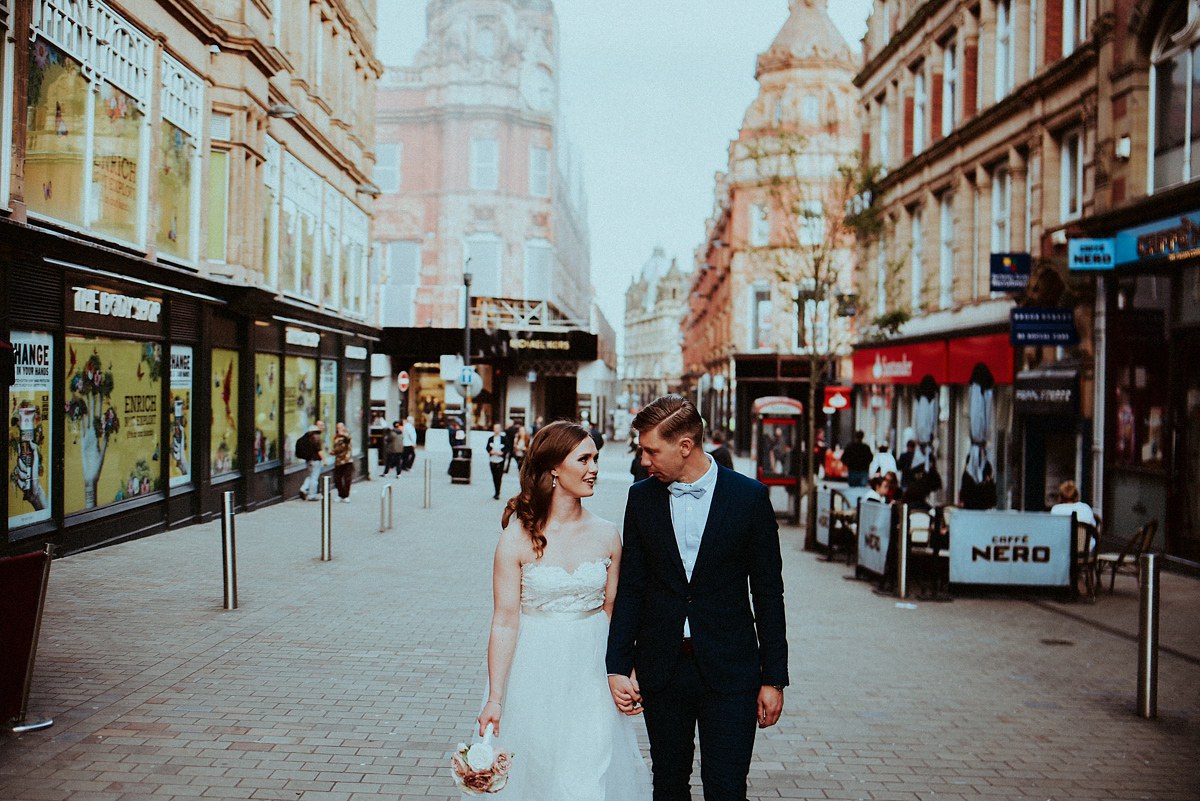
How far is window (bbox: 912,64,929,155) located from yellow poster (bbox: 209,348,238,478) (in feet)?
58.1

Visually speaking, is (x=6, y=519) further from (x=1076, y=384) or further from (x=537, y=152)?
(x=537, y=152)

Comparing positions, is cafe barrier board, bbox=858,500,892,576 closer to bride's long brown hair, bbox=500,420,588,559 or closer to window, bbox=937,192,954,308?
bride's long brown hair, bbox=500,420,588,559

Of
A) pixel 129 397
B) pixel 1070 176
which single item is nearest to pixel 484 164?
pixel 1070 176

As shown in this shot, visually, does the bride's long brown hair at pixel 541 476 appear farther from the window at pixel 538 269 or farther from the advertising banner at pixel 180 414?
the window at pixel 538 269

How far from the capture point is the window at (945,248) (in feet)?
81.5

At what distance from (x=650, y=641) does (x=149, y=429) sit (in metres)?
13.1

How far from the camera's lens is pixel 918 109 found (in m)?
27.0

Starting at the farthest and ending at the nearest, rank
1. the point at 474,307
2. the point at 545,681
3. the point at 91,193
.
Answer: the point at 474,307, the point at 91,193, the point at 545,681

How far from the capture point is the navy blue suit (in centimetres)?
380

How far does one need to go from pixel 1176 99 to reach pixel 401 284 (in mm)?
39749

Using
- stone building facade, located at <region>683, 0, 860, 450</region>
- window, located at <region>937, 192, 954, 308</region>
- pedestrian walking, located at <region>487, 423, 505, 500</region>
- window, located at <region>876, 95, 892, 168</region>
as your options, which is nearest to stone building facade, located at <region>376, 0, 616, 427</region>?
stone building facade, located at <region>683, 0, 860, 450</region>

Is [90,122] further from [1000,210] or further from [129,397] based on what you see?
[1000,210]

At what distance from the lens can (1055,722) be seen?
6.82 m

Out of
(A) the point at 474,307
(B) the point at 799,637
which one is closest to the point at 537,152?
(A) the point at 474,307
